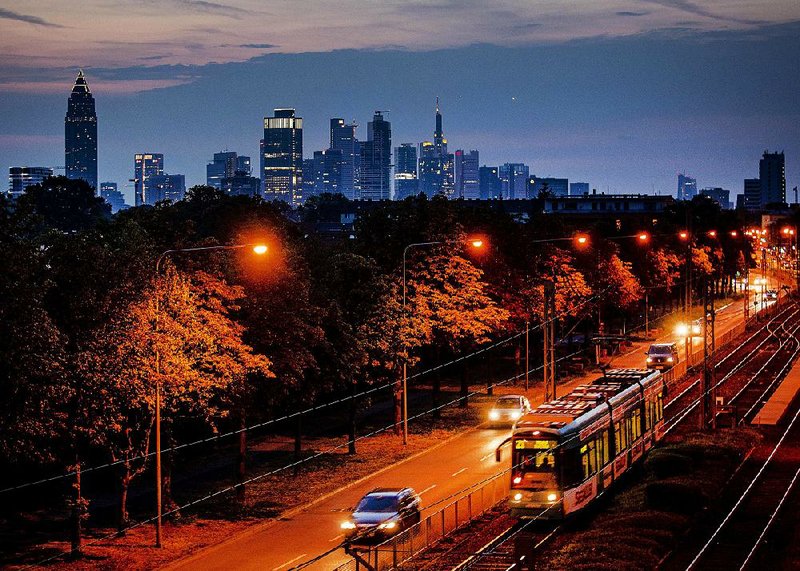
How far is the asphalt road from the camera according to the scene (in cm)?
3572

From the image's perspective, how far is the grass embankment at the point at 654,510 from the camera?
1291 inches

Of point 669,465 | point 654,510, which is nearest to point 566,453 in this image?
point 654,510

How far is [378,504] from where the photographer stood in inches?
1453

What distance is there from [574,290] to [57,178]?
11964 centimetres

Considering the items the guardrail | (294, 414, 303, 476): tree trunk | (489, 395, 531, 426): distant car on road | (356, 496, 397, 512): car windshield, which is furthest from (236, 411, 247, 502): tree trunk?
(489, 395, 531, 426): distant car on road

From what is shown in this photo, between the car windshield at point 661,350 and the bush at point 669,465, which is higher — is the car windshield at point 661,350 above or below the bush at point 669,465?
above

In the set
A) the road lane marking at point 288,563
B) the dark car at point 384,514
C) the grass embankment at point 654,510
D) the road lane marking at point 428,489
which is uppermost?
the dark car at point 384,514

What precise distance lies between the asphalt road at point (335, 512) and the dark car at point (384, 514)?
3.25 ft

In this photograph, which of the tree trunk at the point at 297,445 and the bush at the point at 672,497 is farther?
the tree trunk at the point at 297,445

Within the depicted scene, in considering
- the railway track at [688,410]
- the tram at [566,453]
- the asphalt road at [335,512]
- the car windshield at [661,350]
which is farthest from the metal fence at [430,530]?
the car windshield at [661,350]

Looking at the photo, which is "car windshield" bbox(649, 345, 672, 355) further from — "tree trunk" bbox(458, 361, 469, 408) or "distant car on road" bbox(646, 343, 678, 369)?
"tree trunk" bbox(458, 361, 469, 408)

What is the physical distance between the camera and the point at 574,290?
83.5 m

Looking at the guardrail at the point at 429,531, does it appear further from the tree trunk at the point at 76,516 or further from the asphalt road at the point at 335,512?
the tree trunk at the point at 76,516

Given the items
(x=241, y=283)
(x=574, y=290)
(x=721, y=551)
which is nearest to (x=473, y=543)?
(x=721, y=551)
